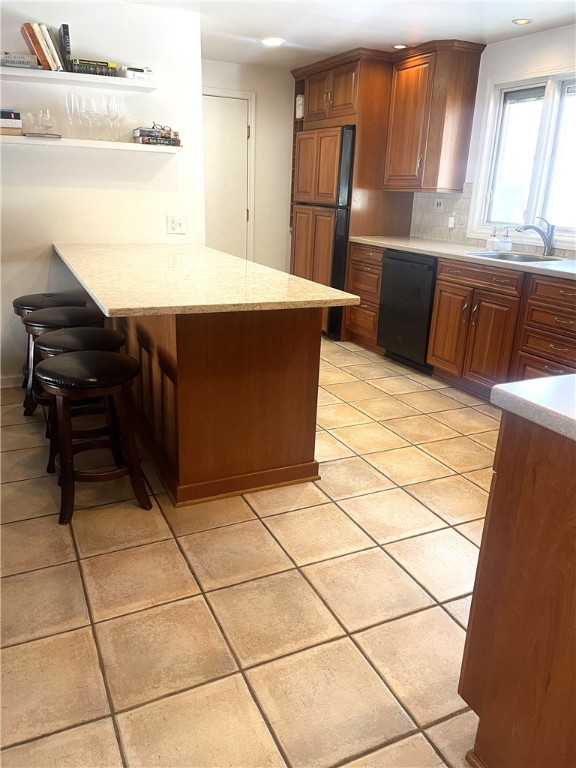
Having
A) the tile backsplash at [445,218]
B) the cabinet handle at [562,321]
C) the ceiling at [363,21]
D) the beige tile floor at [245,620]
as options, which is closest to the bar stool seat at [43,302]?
the beige tile floor at [245,620]

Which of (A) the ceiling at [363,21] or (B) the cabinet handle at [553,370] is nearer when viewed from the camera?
(B) the cabinet handle at [553,370]

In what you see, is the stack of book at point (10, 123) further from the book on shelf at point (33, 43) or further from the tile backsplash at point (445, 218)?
the tile backsplash at point (445, 218)

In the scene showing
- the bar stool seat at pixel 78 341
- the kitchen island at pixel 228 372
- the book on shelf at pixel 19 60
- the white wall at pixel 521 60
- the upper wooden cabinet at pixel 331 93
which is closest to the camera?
the kitchen island at pixel 228 372

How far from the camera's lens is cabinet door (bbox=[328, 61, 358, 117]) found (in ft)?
14.9

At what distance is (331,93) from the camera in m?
4.79

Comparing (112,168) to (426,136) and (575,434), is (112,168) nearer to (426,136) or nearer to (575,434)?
(426,136)

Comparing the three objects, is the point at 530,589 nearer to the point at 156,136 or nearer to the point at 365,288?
the point at 156,136

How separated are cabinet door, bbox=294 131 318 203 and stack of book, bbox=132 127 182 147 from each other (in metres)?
1.77

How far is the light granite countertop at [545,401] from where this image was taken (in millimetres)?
1008

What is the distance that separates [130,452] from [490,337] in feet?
7.83

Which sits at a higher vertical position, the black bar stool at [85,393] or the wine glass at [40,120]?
the wine glass at [40,120]

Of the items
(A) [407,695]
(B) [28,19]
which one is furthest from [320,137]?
(A) [407,695]

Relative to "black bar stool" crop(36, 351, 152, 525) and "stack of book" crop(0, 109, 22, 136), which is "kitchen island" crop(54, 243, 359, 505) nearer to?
"black bar stool" crop(36, 351, 152, 525)

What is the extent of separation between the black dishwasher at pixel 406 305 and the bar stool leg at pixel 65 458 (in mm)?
2760
